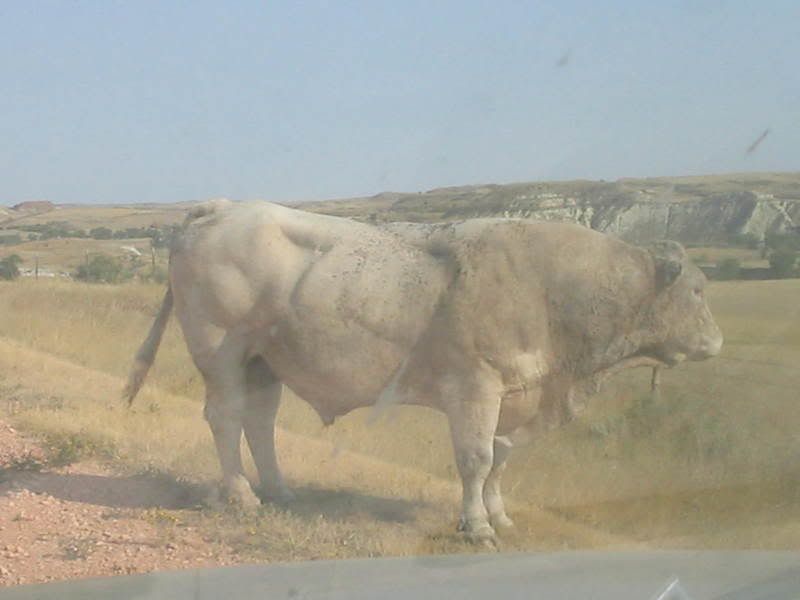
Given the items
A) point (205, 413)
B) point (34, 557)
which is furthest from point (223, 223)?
point (34, 557)

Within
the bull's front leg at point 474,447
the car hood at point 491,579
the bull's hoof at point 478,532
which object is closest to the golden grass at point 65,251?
the bull's front leg at point 474,447

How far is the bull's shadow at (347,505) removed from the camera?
8031mm

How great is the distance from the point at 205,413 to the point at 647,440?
4.29 m

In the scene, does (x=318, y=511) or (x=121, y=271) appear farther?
(x=121, y=271)

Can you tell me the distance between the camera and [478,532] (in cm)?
741

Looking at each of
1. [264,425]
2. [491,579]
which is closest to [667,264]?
[264,425]

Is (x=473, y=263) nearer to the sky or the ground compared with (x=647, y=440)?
nearer to the sky

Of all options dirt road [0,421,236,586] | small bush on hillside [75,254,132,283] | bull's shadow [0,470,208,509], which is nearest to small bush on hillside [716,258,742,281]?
bull's shadow [0,470,208,509]

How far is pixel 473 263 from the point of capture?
7.71 m

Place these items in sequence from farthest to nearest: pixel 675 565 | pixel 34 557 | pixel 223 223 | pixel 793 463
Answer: pixel 793 463
pixel 223 223
pixel 34 557
pixel 675 565

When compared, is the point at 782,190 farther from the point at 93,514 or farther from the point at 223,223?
the point at 93,514

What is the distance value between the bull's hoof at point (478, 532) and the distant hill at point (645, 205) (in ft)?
8.42

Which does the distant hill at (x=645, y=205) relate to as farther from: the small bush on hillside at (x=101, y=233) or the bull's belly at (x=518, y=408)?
the small bush on hillside at (x=101, y=233)

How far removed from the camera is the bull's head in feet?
25.6
